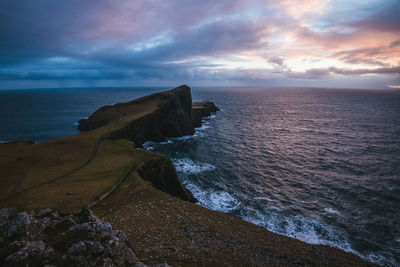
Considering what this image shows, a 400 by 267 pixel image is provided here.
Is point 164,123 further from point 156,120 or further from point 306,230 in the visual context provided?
point 306,230

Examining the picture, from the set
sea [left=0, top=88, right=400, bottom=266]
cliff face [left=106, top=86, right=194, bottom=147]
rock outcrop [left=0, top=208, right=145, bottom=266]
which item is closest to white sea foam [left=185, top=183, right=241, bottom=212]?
sea [left=0, top=88, right=400, bottom=266]

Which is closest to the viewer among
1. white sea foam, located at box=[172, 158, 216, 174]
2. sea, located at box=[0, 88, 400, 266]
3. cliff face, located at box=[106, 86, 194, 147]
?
sea, located at box=[0, 88, 400, 266]

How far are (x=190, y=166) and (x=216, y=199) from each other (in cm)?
1644

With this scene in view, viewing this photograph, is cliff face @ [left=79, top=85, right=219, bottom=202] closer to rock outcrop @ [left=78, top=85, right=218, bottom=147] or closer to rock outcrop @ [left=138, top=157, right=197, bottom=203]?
rock outcrop @ [left=78, top=85, right=218, bottom=147]

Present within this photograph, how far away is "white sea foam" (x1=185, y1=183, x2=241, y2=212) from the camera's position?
35.5 m

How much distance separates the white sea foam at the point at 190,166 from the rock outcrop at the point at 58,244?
38.3 meters

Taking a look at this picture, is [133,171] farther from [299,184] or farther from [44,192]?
[299,184]

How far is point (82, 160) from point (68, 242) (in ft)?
106

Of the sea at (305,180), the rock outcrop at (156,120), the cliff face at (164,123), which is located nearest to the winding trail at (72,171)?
the rock outcrop at (156,120)

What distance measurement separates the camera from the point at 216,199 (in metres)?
38.0

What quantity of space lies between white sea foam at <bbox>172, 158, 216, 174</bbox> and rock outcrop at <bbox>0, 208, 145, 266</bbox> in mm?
38290

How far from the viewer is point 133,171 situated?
33000mm

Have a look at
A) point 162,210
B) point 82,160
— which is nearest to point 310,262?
point 162,210

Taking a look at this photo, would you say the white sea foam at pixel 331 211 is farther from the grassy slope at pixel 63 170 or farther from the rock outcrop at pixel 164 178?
the grassy slope at pixel 63 170
